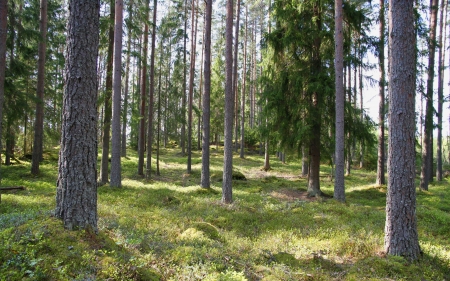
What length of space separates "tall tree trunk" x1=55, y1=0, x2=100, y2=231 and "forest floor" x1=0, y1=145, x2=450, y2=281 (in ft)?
1.07

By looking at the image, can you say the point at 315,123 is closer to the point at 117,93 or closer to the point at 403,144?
the point at 403,144

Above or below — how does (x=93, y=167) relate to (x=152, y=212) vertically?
above

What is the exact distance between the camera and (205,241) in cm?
579

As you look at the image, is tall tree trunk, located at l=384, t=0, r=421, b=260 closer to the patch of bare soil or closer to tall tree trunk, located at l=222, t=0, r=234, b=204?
tall tree trunk, located at l=222, t=0, r=234, b=204

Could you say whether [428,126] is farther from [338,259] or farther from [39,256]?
[39,256]

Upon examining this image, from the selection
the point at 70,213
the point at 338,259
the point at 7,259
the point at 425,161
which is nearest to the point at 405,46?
the point at 338,259

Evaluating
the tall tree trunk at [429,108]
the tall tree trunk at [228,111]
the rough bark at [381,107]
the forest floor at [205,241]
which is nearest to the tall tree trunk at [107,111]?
the forest floor at [205,241]

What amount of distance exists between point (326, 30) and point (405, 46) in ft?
24.5

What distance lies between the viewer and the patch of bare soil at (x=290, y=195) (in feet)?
39.4

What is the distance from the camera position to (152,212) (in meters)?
8.24

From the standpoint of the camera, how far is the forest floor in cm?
365

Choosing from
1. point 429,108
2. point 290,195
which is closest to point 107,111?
point 290,195

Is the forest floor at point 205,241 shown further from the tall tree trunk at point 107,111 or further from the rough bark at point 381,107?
the rough bark at point 381,107

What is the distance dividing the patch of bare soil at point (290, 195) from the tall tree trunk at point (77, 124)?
8970 mm
